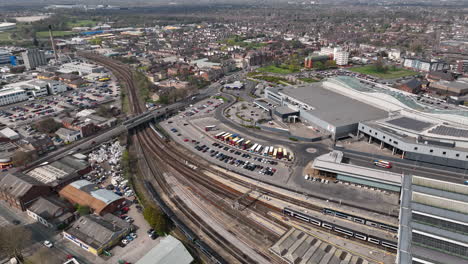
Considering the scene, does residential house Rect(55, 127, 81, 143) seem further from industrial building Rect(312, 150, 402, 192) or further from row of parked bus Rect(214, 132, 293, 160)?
industrial building Rect(312, 150, 402, 192)

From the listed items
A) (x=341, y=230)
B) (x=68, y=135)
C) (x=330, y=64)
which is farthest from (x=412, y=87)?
(x=68, y=135)

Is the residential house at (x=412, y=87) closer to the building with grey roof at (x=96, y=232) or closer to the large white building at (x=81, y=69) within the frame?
the building with grey roof at (x=96, y=232)

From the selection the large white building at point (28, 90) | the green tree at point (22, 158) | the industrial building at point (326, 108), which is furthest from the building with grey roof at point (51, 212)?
the large white building at point (28, 90)

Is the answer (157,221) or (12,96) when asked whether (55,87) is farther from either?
(157,221)

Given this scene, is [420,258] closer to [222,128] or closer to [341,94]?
[222,128]

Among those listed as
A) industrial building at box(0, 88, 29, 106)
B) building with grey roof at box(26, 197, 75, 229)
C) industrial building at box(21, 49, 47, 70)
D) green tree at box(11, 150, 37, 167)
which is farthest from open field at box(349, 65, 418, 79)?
industrial building at box(21, 49, 47, 70)
